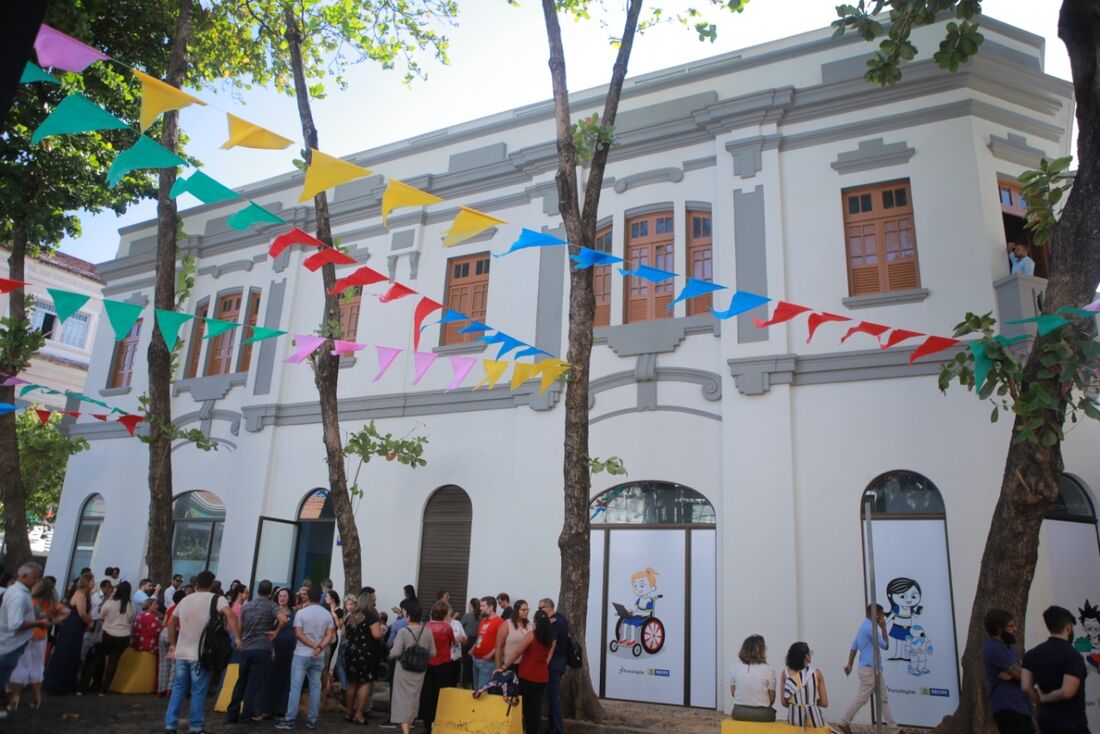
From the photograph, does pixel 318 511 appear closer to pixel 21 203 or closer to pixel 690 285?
pixel 21 203

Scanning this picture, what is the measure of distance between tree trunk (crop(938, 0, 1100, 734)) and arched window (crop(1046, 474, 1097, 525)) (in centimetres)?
366

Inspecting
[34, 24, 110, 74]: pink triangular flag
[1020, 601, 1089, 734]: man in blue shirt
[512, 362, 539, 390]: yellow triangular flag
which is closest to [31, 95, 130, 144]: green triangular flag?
[34, 24, 110, 74]: pink triangular flag

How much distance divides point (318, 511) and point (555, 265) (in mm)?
6562

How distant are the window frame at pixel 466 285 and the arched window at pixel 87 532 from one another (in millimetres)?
9456

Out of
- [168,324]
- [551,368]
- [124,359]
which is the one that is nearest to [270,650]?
[168,324]

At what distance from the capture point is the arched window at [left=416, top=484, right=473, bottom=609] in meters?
13.4

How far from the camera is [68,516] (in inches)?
728

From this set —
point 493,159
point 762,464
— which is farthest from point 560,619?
point 493,159

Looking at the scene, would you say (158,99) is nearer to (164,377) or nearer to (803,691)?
(803,691)

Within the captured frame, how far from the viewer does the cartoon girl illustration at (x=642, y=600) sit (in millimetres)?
11641

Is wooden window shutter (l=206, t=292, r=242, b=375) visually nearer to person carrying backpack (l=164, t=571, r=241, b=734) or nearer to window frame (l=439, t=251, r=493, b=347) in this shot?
window frame (l=439, t=251, r=493, b=347)

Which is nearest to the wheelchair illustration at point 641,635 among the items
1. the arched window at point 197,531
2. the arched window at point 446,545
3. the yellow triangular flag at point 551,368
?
the arched window at point 446,545

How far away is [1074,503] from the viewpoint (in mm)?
10555

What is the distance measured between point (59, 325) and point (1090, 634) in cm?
3131
